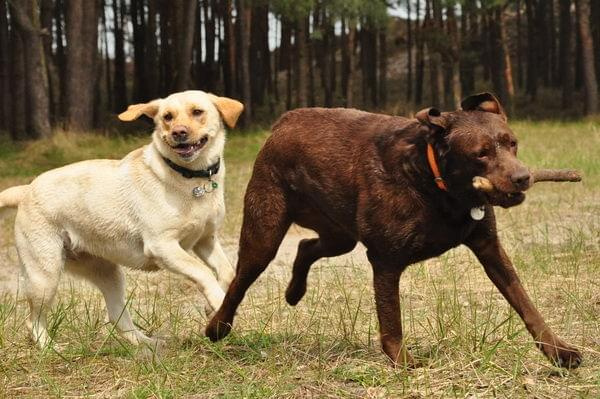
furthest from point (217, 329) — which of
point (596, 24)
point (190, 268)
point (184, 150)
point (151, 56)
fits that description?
point (596, 24)

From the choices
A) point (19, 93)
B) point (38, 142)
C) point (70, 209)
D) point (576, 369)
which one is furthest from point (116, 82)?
point (576, 369)

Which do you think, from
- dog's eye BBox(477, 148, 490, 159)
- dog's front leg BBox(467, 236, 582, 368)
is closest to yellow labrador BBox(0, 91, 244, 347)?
dog's front leg BBox(467, 236, 582, 368)

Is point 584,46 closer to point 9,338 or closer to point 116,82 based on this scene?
point 116,82

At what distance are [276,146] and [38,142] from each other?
49.1ft

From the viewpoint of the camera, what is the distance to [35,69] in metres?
20.2

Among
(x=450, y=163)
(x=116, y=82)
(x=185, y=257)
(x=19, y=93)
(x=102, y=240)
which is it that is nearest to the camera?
(x=450, y=163)

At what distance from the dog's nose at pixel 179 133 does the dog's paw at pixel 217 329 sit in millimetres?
1042

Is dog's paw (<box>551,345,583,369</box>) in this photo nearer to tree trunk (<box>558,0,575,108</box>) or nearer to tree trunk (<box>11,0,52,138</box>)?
tree trunk (<box>11,0,52,138</box>)

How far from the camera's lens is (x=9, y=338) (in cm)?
538

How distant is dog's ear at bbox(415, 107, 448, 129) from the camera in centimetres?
399

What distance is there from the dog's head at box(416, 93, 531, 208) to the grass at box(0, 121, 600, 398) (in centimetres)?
82

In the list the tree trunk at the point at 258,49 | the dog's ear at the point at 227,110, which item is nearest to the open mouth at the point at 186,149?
the dog's ear at the point at 227,110

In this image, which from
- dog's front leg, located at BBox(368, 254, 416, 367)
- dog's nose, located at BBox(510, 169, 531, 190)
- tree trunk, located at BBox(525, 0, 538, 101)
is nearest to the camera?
dog's nose, located at BBox(510, 169, 531, 190)

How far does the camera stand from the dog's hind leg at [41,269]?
5.52 metres
